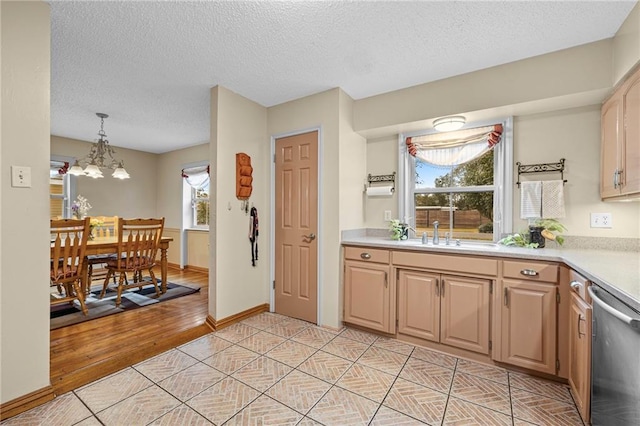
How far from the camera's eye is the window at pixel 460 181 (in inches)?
106

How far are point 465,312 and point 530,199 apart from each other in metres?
1.17

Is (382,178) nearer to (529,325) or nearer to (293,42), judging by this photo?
(293,42)

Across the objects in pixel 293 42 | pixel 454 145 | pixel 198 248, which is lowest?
pixel 198 248

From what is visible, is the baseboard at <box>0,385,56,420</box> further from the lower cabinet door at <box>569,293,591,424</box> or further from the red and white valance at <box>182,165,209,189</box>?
the red and white valance at <box>182,165,209,189</box>

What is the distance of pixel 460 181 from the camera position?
A: 2992mm

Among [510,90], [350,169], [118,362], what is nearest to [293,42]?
[350,169]

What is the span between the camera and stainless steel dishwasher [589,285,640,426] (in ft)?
3.64

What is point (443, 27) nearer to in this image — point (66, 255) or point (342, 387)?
point (342, 387)

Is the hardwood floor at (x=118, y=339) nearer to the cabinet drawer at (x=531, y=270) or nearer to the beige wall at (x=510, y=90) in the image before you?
the cabinet drawer at (x=531, y=270)

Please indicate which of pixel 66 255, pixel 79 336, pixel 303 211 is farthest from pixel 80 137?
pixel 303 211

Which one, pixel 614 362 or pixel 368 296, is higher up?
pixel 614 362

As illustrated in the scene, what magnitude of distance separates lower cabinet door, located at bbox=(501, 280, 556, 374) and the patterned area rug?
3.88 m

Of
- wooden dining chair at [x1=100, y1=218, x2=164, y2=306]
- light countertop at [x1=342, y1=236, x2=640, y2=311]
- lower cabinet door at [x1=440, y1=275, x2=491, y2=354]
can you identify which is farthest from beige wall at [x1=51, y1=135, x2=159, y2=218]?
lower cabinet door at [x1=440, y1=275, x2=491, y2=354]

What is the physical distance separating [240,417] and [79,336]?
2009 mm
